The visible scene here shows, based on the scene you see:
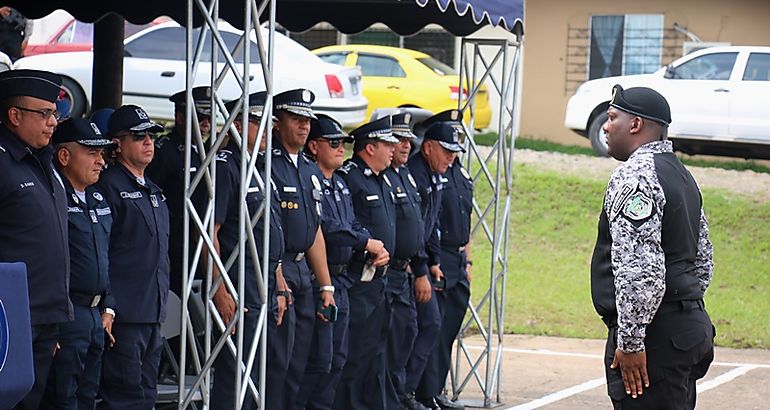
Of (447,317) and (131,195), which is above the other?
(131,195)

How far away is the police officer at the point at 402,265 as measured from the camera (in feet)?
28.5

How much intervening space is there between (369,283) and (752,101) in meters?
11.2

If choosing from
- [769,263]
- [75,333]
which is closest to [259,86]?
[769,263]

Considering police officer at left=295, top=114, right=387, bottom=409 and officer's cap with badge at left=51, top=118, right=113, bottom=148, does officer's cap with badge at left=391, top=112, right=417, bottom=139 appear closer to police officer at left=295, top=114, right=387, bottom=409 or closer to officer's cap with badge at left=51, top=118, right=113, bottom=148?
police officer at left=295, top=114, right=387, bottom=409

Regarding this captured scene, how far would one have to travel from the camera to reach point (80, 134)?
637 centimetres

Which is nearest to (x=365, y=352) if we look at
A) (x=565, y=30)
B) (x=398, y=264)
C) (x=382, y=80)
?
(x=398, y=264)

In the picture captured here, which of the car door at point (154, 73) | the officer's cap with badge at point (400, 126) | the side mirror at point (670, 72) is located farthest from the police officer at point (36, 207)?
the side mirror at point (670, 72)

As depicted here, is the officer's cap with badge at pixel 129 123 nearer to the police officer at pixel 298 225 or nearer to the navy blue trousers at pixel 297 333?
the police officer at pixel 298 225

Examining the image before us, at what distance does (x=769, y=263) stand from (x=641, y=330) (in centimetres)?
1060

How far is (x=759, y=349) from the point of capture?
12.4 meters

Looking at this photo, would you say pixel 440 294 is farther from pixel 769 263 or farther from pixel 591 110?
pixel 591 110

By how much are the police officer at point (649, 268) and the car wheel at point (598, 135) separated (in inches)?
517

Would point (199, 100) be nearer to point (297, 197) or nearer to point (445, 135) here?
point (297, 197)

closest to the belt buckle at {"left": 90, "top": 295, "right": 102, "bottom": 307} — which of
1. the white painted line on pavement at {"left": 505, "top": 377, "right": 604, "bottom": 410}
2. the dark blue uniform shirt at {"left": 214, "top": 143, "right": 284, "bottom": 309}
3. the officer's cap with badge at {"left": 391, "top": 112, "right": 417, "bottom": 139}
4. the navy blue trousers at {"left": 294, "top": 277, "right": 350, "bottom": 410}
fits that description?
the dark blue uniform shirt at {"left": 214, "top": 143, "right": 284, "bottom": 309}
